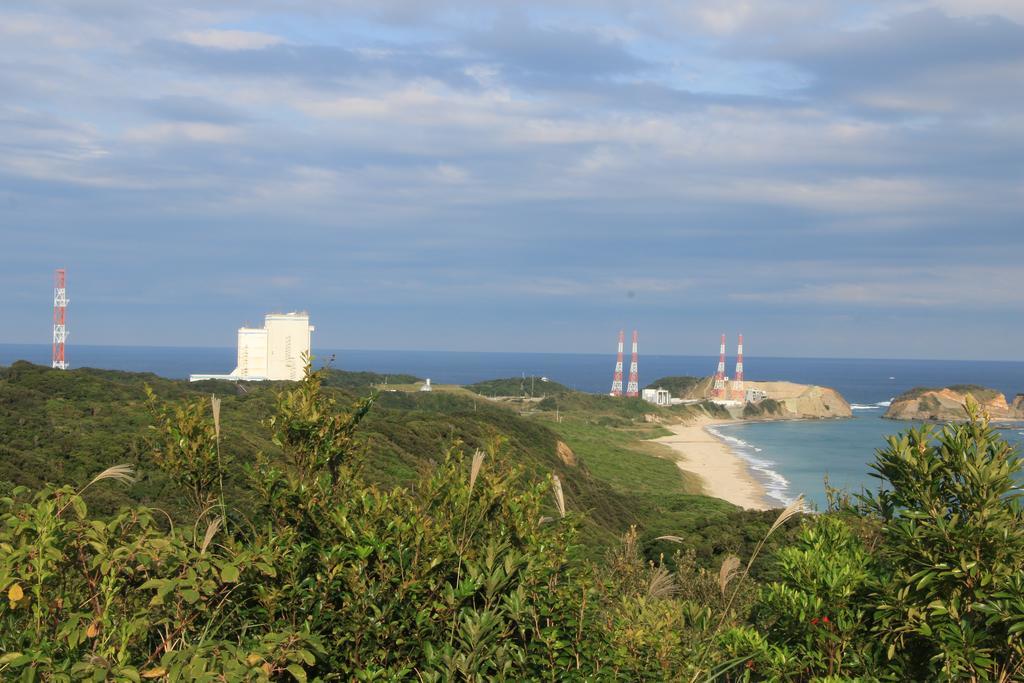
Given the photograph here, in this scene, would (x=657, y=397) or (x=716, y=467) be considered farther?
(x=657, y=397)

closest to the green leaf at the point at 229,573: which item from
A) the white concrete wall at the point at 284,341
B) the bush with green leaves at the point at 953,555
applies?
the bush with green leaves at the point at 953,555

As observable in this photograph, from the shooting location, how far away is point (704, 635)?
6309mm

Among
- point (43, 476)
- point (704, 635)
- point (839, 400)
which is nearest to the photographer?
point (704, 635)

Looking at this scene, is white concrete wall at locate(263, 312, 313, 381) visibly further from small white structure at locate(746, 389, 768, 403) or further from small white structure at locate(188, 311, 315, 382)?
small white structure at locate(746, 389, 768, 403)

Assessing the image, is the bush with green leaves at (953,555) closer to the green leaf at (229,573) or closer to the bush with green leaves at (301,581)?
the bush with green leaves at (301,581)

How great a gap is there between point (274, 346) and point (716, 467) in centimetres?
3633

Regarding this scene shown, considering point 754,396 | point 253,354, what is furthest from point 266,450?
point 754,396

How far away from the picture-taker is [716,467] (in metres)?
67.2

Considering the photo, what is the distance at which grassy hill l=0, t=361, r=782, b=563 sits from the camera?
64.2ft

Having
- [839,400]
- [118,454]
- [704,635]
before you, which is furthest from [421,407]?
[839,400]

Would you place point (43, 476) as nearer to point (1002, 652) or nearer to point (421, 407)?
point (1002, 652)

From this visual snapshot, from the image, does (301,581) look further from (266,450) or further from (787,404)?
(787,404)

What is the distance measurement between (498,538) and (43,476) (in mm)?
17821

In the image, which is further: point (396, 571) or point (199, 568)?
point (396, 571)
